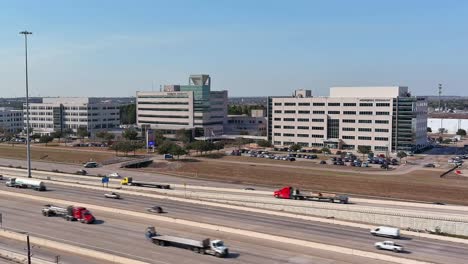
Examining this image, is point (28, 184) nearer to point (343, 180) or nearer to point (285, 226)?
point (285, 226)

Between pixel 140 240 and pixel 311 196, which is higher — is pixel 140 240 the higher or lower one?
the lower one

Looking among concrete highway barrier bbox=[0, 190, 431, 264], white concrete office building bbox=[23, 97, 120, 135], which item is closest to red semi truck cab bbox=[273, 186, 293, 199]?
concrete highway barrier bbox=[0, 190, 431, 264]

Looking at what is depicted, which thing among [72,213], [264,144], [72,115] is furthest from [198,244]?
[72,115]

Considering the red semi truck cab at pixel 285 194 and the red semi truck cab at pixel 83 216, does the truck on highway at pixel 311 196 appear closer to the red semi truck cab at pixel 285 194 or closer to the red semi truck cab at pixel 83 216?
the red semi truck cab at pixel 285 194

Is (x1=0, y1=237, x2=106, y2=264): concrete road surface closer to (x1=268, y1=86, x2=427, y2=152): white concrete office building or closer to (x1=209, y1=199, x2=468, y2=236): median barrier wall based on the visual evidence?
(x1=209, y1=199, x2=468, y2=236): median barrier wall

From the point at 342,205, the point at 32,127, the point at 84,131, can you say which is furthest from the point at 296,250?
the point at 32,127

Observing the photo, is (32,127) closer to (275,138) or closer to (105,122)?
(105,122)
